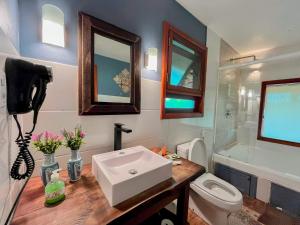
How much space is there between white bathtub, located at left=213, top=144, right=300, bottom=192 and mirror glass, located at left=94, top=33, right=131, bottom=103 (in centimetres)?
195

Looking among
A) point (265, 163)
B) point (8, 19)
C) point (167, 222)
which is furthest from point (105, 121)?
point (265, 163)

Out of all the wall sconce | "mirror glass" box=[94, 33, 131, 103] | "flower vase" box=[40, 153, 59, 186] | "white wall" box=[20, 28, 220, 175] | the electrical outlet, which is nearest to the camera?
the electrical outlet

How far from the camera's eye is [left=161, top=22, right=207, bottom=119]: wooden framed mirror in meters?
1.46

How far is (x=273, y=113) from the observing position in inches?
101

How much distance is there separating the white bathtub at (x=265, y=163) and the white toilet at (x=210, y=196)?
2.18 ft

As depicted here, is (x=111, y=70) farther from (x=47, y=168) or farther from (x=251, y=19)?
(x=251, y=19)

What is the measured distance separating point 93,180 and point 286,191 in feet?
7.19

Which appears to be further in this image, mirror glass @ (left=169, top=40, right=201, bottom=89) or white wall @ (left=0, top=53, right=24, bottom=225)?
mirror glass @ (left=169, top=40, right=201, bottom=89)

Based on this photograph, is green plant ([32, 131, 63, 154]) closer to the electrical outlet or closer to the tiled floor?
the electrical outlet

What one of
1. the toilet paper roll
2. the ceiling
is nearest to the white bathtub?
the toilet paper roll

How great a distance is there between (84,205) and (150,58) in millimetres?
1130

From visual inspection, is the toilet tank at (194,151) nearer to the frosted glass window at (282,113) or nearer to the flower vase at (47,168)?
the flower vase at (47,168)

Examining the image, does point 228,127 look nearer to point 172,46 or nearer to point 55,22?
point 172,46

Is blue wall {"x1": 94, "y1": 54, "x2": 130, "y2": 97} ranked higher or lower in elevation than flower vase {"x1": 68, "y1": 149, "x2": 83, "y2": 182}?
higher
